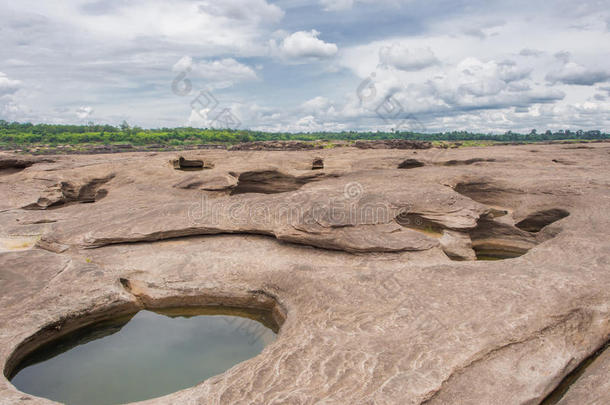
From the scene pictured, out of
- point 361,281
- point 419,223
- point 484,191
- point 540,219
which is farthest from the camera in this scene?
point 484,191

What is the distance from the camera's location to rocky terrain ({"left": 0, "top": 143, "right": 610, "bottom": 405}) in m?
Answer: 5.77

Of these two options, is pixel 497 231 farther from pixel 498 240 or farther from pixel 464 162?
pixel 464 162

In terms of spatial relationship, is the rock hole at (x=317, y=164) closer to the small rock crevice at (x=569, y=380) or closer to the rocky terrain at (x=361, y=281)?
the rocky terrain at (x=361, y=281)

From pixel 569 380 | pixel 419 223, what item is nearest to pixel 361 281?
pixel 569 380

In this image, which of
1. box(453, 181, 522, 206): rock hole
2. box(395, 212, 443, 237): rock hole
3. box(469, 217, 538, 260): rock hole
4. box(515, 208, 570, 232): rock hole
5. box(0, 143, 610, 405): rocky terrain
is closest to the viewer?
box(0, 143, 610, 405): rocky terrain

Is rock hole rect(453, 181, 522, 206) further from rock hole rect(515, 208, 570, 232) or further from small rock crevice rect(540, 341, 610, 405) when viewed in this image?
small rock crevice rect(540, 341, 610, 405)

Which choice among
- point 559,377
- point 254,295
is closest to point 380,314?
point 559,377

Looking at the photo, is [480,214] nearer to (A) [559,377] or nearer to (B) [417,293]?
(B) [417,293]

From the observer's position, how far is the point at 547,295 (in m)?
7.37

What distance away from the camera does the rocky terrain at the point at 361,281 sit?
227 inches

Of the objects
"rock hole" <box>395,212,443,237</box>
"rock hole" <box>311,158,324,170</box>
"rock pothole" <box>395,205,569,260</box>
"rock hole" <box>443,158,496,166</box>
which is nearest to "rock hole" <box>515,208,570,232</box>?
"rock pothole" <box>395,205,569,260</box>

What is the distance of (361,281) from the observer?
855cm

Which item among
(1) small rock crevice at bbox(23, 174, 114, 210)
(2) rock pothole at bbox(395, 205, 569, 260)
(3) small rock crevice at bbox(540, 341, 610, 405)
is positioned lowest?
(3) small rock crevice at bbox(540, 341, 610, 405)

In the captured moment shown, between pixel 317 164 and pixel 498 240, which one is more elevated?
pixel 317 164
